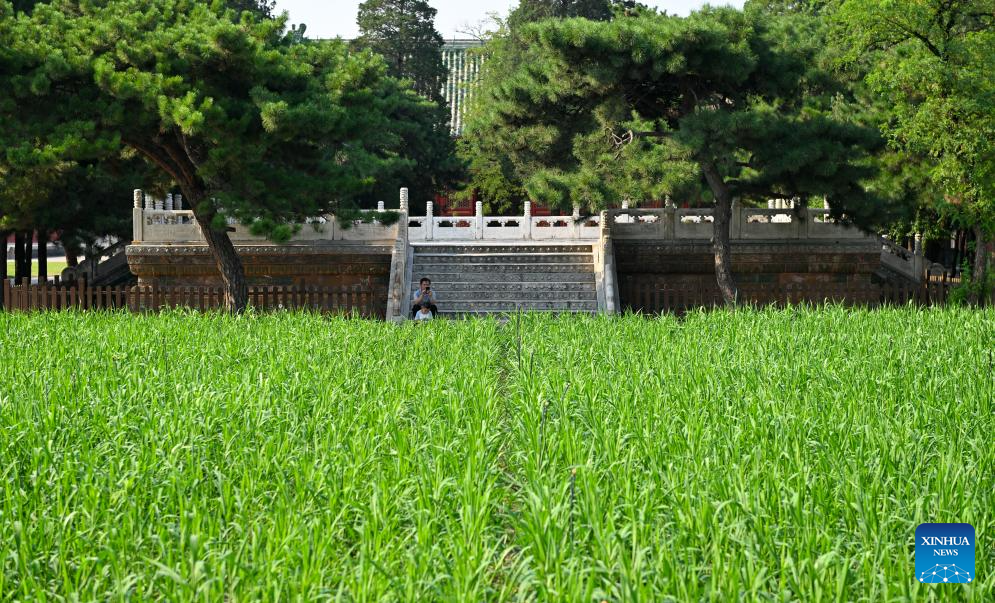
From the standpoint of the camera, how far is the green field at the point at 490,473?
3.86 meters

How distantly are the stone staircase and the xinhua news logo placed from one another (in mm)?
13563

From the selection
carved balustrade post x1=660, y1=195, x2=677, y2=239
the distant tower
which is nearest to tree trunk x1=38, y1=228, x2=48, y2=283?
carved balustrade post x1=660, y1=195, x2=677, y2=239

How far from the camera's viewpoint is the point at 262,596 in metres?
3.77

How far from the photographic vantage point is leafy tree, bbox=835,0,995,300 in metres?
15.2

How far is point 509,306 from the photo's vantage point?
17750mm

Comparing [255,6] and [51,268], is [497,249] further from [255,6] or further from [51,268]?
[51,268]

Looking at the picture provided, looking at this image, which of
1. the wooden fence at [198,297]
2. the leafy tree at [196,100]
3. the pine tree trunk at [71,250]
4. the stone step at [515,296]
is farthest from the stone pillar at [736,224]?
the pine tree trunk at [71,250]

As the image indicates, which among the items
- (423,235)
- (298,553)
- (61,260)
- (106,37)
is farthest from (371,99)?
(61,260)

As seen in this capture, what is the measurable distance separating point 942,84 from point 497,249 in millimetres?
8040

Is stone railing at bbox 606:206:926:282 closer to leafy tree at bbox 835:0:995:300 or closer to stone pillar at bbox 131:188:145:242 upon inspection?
leafy tree at bbox 835:0:995:300

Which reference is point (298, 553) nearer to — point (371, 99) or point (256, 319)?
point (256, 319)

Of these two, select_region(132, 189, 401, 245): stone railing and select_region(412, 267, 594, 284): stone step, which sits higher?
select_region(132, 189, 401, 245): stone railing

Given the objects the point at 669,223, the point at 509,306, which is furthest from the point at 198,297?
the point at 669,223

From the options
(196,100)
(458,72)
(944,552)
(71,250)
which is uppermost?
(458,72)
